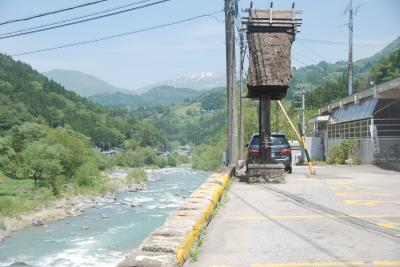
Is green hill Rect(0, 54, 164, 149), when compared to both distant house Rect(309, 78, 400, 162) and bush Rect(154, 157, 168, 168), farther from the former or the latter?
distant house Rect(309, 78, 400, 162)

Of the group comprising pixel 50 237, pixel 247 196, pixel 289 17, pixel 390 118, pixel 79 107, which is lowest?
pixel 50 237

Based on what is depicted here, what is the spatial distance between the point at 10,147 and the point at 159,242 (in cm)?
9272

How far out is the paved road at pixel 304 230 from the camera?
18.9 feet

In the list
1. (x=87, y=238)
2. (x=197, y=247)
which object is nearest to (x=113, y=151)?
(x=87, y=238)

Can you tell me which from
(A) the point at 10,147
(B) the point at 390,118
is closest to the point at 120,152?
(A) the point at 10,147

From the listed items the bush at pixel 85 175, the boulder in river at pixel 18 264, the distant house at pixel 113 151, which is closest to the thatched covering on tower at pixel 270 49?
the boulder in river at pixel 18 264

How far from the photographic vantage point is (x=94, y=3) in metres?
14.7

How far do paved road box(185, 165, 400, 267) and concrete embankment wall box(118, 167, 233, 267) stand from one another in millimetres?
297

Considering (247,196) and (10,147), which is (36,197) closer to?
(10,147)

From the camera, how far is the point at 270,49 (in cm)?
1500

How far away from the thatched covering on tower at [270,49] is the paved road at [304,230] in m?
3.63

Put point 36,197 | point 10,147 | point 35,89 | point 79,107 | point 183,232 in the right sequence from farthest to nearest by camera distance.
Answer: point 79,107 → point 35,89 → point 10,147 → point 36,197 → point 183,232

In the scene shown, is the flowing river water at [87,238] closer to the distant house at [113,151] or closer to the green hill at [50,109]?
the green hill at [50,109]

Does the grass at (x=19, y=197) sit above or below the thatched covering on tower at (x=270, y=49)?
below
